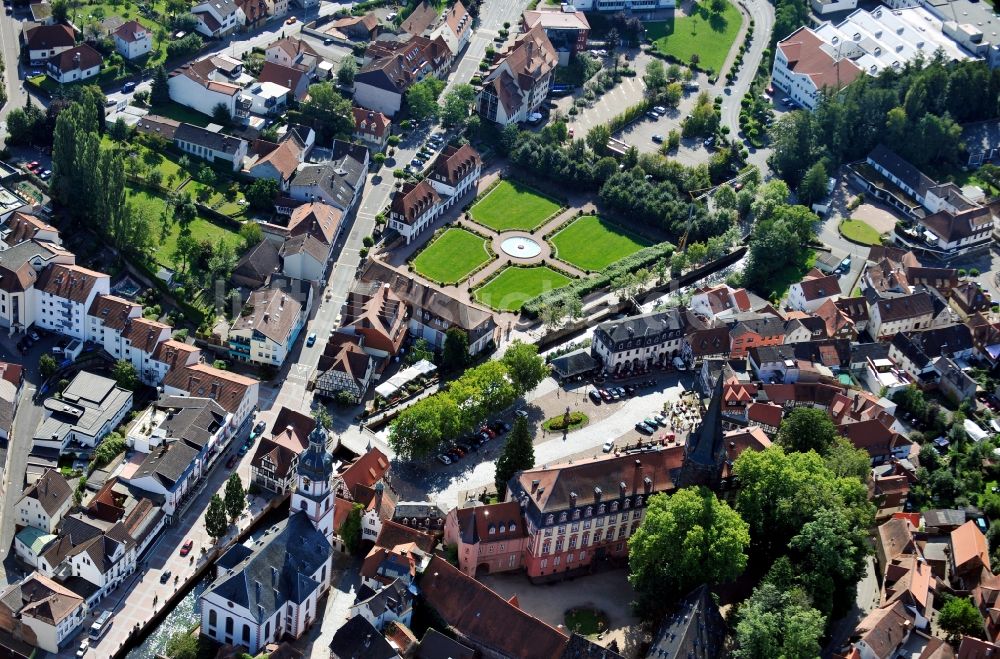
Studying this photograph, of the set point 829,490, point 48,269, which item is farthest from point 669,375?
point 48,269

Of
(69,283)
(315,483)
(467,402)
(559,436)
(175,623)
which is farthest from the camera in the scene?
(69,283)

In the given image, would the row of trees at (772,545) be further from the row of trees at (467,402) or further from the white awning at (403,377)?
the white awning at (403,377)

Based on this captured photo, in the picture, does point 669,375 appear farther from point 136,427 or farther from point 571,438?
point 136,427

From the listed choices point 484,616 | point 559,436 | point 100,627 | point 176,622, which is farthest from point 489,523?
point 100,627

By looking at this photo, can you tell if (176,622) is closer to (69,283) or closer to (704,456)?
(69,283)

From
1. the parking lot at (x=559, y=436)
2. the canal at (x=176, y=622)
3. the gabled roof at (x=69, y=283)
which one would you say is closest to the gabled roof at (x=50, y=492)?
the canal at (x=176, y=622)
